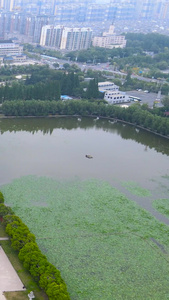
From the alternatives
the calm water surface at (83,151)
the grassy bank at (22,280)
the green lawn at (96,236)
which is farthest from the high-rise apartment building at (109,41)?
the grassy bank at (22,280)

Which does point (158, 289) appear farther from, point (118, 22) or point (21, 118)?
point (118, 22)

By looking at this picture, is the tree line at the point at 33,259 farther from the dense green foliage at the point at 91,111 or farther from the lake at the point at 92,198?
the dense green foliage at the point at 91,111

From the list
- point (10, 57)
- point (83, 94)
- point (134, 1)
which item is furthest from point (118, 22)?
point (83, 94)

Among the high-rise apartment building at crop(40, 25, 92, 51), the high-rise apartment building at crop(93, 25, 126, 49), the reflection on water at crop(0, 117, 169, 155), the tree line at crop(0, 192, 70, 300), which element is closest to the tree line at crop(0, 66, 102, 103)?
the reflection on water at crop(0, 117, 169, 155)

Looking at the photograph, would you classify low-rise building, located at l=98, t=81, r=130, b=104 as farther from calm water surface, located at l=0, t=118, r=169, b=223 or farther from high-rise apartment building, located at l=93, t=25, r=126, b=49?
high-rise apartment building, located at l=93, t=25, r=126, b=49

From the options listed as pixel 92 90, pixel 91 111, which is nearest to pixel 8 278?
pixel 91 111
